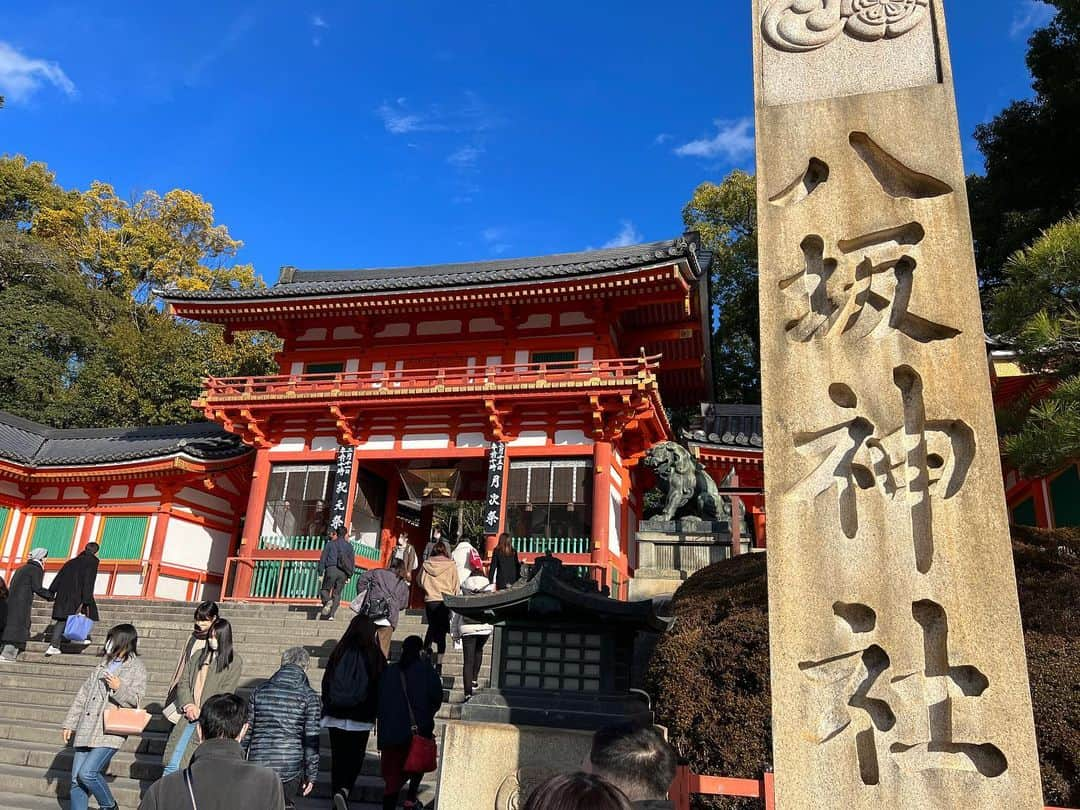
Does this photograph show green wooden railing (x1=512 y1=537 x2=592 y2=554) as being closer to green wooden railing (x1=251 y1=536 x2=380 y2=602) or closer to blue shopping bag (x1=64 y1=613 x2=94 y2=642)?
green wooden railing (x1=251 y1=536 x2=380 y2=602)

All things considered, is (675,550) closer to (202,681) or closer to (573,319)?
(573,319)

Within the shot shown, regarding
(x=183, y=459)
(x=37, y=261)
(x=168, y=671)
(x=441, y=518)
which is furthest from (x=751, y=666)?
(x=37, y=261)

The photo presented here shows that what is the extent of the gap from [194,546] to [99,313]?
13.7 meters

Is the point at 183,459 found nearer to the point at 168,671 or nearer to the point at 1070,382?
the point at 168,671

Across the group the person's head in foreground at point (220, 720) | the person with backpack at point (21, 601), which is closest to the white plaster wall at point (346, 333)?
the person with backpack at point (21, 601)

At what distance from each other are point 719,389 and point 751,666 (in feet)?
66.5

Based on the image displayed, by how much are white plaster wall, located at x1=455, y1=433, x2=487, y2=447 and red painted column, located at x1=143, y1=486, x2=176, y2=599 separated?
621 centimetres

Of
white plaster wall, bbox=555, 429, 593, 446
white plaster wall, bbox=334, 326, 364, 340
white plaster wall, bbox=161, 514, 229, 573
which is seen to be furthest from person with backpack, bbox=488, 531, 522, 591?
white plaster wall, bbox=161, 514, 229, 573

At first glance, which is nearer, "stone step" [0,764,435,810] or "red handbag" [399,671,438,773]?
"red handbag" [399,671,438,773]

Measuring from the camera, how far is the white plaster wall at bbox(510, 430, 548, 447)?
1419cm

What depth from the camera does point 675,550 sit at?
1161 cm

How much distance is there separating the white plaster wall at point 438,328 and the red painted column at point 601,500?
177 inches

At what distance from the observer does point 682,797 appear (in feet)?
9.17

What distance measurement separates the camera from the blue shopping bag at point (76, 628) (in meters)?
9.05
